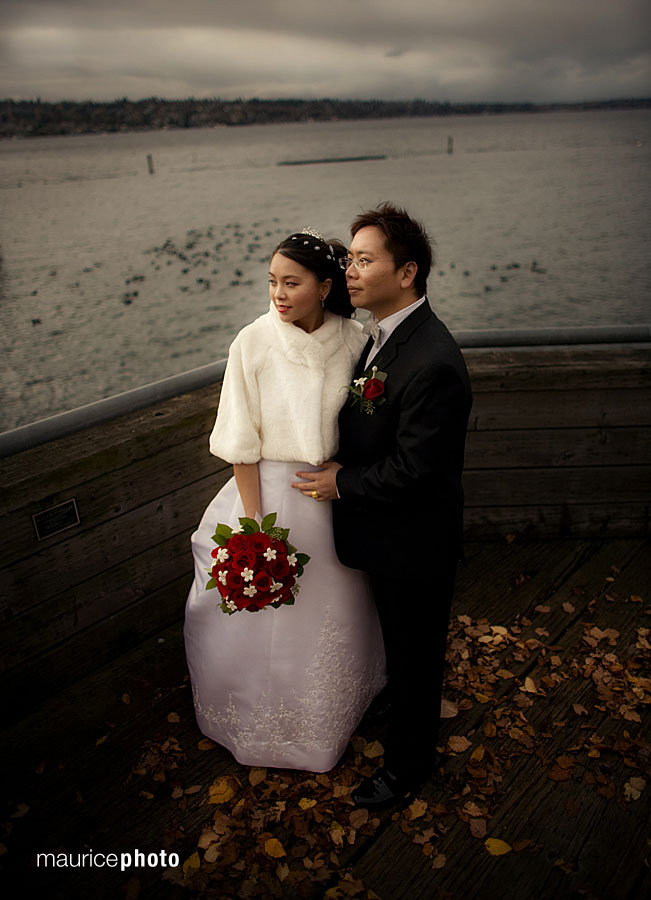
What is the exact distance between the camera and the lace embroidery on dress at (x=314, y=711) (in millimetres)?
2412

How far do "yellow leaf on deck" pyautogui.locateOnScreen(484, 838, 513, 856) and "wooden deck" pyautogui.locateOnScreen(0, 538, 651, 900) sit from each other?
0.02 metres

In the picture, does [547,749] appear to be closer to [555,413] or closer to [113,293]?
[555,413]

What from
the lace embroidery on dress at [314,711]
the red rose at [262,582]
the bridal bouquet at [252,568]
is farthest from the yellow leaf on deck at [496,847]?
the red rose at [262,582]

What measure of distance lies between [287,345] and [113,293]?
76.8 feet

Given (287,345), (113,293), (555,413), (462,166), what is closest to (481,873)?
(287,345)

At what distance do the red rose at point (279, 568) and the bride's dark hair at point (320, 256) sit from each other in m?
0.88

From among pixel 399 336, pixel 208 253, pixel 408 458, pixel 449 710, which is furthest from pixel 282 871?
pixel 208 253

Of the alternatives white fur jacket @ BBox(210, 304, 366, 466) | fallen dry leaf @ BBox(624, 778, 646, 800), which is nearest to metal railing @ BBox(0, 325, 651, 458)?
white fur jacket @ BBox(210, 304, 366, 466)

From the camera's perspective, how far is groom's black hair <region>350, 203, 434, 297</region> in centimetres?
191

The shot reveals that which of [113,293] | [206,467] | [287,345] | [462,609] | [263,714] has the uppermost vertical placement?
[287,345]

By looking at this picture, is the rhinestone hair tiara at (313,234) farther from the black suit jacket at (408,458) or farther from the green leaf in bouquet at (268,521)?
the green leaf in bouquet at (268,521)

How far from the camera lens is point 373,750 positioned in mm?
2598

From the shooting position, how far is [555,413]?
→ 11.7 ft

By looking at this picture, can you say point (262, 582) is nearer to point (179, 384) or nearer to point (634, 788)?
point (179, 384)
